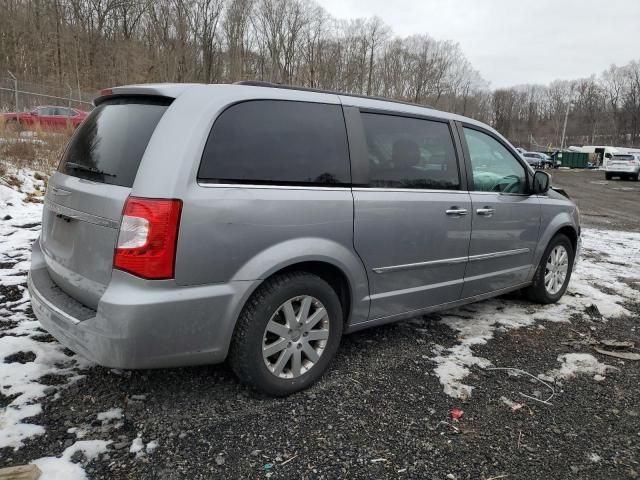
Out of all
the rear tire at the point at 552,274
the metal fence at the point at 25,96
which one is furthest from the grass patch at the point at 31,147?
the rear tire at the point at 552,274

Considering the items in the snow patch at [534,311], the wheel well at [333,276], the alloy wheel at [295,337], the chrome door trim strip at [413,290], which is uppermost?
the wheel well at [333,276]

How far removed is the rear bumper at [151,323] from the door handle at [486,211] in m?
2.10

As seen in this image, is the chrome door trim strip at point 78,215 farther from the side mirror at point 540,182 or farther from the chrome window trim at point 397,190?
the side mirror at point 540,182

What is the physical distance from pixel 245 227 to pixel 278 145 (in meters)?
0.55

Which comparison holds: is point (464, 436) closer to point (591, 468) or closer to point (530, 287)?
point (591, 468)

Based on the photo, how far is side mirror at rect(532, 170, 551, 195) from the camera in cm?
438

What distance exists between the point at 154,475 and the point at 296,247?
1.29 meters

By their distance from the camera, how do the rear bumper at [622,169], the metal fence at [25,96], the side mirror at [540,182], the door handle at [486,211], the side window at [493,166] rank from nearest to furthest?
the door handle at [486,211], the side window at [493,166], the side mirror at [540,182], the metal fence at [25,96], the rear bumper at [622,169]

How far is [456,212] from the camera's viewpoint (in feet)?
11.7

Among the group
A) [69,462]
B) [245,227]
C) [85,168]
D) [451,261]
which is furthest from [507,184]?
[69,462]

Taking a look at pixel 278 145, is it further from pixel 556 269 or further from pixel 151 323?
pixel 556 269

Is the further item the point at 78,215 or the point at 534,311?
the point at 534,311

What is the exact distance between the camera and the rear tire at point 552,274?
15.4 ft

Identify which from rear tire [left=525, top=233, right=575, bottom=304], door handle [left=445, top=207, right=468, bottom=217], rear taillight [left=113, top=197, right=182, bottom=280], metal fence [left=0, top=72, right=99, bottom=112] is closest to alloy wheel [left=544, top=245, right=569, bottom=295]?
rear tire [left=525, top=233, right=575, bottom=304]
